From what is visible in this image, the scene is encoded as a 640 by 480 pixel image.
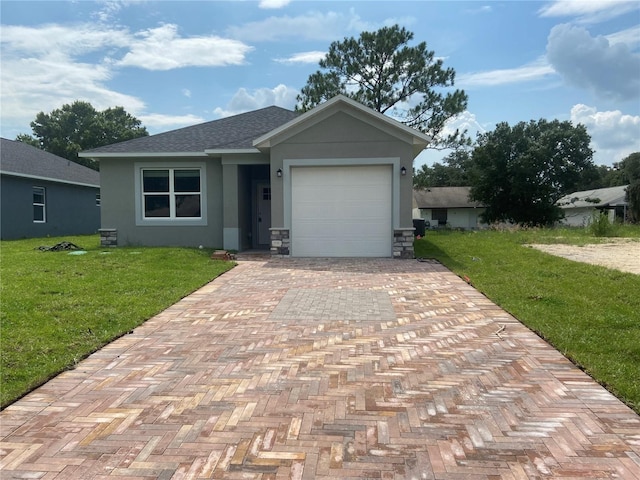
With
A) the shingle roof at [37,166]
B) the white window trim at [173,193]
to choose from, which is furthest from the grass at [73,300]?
the shingle roof at [37,166]

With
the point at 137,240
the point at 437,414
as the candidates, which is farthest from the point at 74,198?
the point at 437,414

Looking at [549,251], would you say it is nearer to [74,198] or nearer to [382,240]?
[382,240]

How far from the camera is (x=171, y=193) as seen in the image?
1439 cm

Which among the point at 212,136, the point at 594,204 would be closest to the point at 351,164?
the point at 212,136

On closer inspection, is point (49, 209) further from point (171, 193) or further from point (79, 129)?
point (79, 129)

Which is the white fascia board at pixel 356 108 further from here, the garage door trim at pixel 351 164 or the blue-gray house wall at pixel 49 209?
the blue-gray house wall at pixel 49 209

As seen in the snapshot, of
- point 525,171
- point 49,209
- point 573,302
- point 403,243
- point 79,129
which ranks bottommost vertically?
point 573,302

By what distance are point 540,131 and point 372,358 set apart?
3665 cm

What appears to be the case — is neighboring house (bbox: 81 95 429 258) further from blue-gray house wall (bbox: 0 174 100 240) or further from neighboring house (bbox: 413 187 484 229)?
neighboring house (bbox: 413 187 484 229)

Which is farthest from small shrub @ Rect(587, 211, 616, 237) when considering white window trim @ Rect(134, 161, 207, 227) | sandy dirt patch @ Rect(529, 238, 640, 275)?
white window trim @ Rect(134, 161, 207, 227)

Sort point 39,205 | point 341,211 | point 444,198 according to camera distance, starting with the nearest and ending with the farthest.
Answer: point 341,211
point 39,205
point 444,198

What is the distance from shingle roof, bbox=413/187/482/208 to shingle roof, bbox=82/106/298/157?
101 ft

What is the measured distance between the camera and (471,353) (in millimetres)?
4480

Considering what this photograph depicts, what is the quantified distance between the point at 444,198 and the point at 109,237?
38072mm
